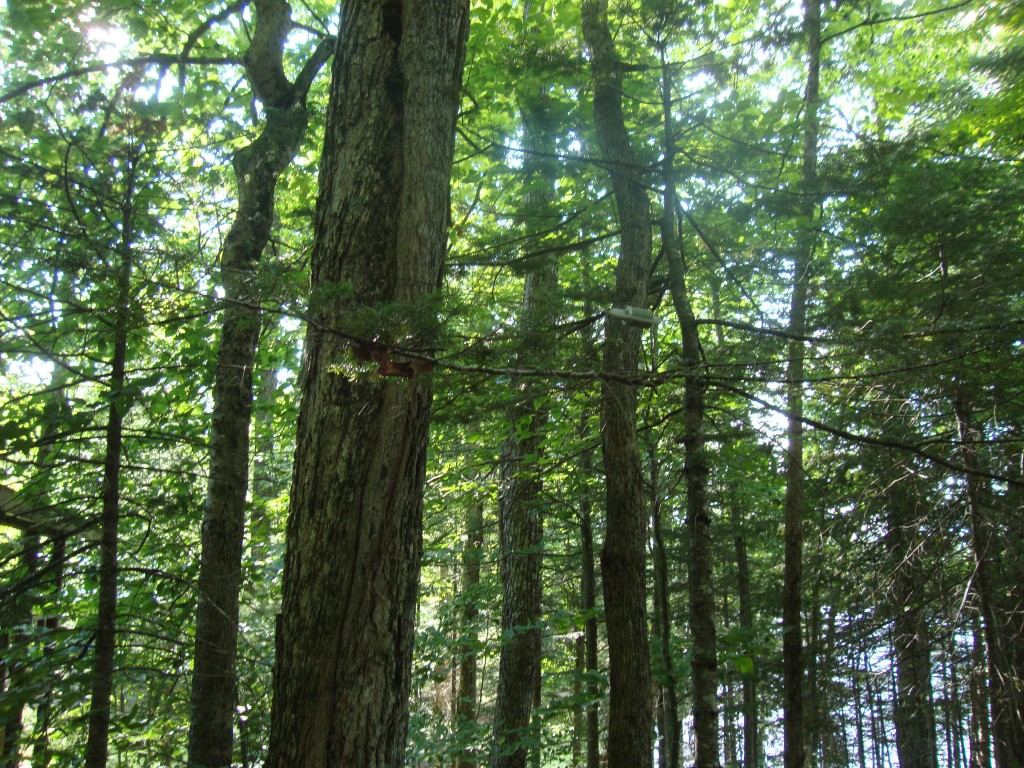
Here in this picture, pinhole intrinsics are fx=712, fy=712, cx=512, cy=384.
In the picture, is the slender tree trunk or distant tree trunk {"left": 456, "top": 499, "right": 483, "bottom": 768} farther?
the slender tree trunk

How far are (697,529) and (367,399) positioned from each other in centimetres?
394

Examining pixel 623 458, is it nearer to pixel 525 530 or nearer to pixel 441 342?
pixel 441 342

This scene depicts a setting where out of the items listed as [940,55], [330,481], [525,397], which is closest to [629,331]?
[525,397]

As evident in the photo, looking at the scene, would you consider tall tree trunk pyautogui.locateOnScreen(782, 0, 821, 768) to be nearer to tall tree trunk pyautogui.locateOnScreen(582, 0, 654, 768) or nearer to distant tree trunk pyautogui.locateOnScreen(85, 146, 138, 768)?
tall tree trunk pyautogui.locateOnScreen(582, 0, 654, 768)

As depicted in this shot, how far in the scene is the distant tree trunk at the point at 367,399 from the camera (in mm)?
2900

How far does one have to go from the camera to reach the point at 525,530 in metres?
8.81

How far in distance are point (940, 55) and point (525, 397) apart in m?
10.6

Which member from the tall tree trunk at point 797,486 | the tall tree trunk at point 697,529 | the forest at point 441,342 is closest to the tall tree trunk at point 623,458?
the forest at point 441,342

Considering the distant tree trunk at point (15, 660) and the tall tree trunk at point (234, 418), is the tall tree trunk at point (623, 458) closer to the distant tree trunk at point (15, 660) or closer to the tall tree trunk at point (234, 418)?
the tall tree trunk at point (234, 418)

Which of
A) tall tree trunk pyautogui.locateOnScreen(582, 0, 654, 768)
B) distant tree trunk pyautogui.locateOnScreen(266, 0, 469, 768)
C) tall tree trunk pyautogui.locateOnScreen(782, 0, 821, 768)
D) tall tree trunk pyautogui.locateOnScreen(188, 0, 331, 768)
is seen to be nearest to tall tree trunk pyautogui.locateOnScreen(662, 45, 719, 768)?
tall tree trunk pyautogui.locateOnScreen(582, 0, 654, 768)

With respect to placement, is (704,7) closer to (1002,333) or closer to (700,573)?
(1002,333)

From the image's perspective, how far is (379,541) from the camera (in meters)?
3.05

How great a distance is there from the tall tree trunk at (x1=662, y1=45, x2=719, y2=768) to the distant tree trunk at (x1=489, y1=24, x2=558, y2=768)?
44.0 inches

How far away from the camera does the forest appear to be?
3.18 meters
